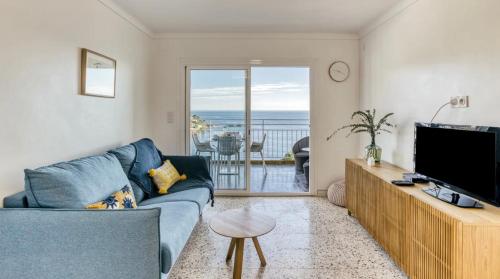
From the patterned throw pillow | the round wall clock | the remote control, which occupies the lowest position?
the patterned throw pillow

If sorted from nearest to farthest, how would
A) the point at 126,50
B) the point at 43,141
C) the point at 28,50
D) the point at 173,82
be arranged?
1. the point at 28,50
2. the point at 43,141
3. the point at 126,50
4. the point at 173,82

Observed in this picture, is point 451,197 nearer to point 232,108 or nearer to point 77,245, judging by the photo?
point 77,245

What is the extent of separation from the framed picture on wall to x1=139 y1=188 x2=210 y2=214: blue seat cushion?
111 centimetres

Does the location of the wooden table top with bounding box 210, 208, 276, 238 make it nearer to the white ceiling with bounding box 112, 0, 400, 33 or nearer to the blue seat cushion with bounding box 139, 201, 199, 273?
the blue seat cushion with bounding box 139, 201, 199, 273

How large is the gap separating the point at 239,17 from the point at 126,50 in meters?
1.38

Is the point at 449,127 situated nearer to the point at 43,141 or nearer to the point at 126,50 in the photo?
the point at 43,141

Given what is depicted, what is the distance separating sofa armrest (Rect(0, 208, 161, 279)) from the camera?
147 centimetres

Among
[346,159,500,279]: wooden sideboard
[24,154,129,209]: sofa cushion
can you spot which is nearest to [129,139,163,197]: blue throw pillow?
[24,154,129,209]: sofa cushion

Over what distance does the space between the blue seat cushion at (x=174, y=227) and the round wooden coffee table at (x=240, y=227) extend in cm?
20

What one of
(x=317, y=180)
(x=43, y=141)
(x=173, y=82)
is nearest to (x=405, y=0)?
(x=317, y=180)

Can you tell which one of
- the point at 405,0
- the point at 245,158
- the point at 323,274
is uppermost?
the point at 405,0

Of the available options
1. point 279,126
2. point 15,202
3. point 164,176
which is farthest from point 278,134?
point 15,202

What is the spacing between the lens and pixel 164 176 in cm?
298

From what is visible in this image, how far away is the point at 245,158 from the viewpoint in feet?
14.4
